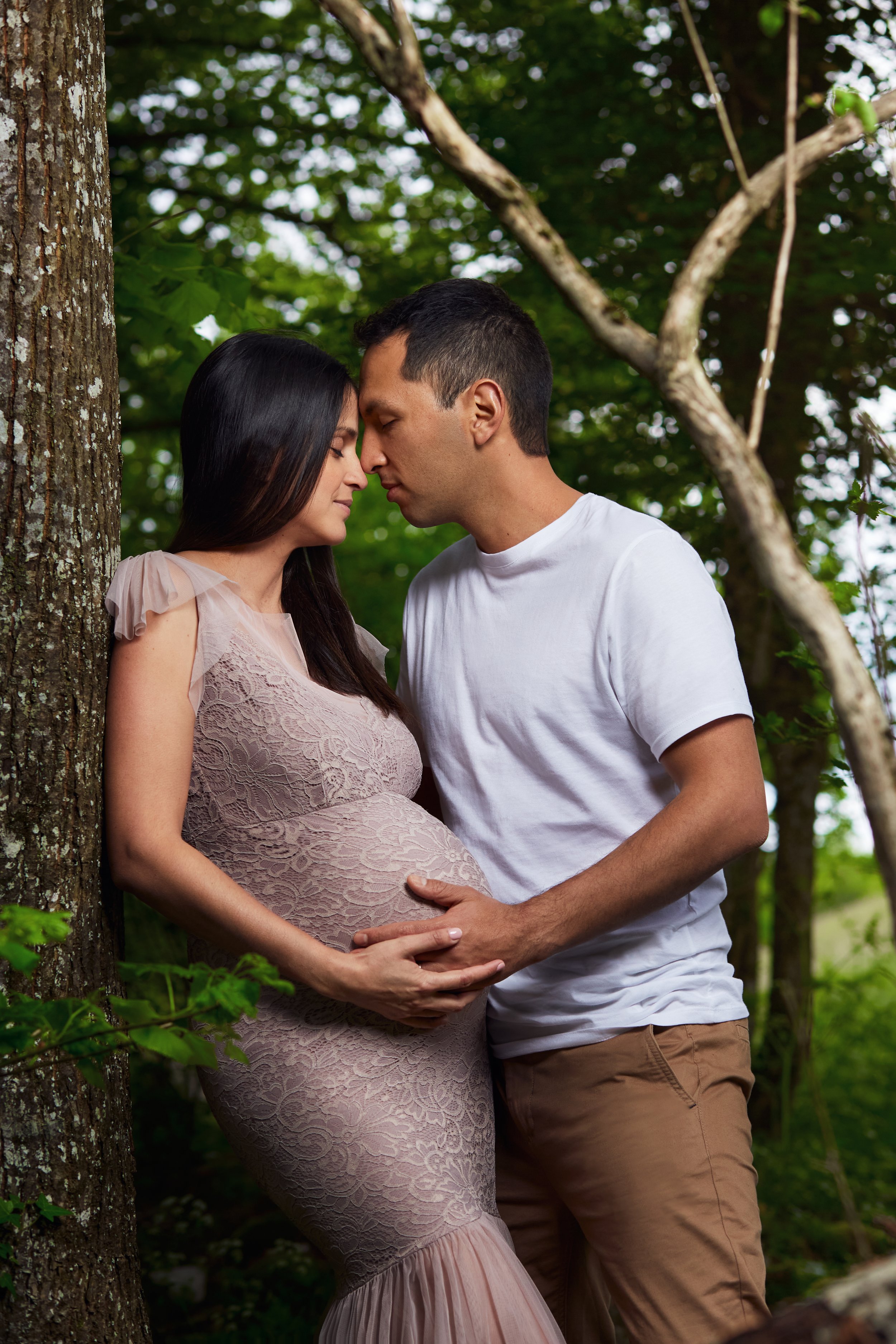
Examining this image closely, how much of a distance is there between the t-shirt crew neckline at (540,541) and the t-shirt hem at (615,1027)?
945 mm

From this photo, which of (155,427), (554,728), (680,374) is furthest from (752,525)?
(155,427)

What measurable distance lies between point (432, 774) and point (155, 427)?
4487 millimetres

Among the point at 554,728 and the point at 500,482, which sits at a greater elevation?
the point at 500,482

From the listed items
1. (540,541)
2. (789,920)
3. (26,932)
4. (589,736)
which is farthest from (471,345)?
(789,920)

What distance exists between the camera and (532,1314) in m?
1.87

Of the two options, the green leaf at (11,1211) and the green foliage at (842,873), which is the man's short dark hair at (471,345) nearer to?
the green leaf at (11,1211)

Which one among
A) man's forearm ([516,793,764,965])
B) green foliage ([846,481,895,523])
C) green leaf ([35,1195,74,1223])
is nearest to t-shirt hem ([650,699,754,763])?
man's forearm ([516,793,764,965])

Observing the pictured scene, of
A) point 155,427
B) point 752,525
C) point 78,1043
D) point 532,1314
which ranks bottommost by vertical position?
point 532,1314

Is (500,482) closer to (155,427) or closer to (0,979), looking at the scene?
(0,979)

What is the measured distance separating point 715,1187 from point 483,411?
5.23 feet

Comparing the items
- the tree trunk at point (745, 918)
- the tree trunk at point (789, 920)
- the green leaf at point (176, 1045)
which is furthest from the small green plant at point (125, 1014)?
the tree trunk at point (789, 920)

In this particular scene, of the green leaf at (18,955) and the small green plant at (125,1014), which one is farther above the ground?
the green leaf at (18,955)

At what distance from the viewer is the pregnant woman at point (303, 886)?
5.97 ft

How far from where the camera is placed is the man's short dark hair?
7.84 ft
